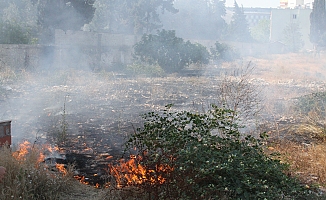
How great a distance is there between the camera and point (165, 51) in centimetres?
2189

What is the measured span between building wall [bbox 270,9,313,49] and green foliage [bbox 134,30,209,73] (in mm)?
32278

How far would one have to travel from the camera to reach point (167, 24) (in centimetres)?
4269

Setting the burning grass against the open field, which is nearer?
the burning grass

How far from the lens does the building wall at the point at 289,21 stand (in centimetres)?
5131

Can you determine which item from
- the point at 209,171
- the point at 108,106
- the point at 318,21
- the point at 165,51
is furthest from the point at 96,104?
the point at 318,21

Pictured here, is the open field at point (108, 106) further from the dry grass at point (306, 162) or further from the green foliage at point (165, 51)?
the green foliage at point (165, 51)

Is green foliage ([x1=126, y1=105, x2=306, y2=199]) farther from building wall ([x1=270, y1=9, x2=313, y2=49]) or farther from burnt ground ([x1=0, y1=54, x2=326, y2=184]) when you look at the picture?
building wall ([x1=270, y1=9, x2=313, y2=49])

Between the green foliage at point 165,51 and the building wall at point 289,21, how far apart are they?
32278mm

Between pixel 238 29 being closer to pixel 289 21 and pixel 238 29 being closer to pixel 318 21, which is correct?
pixel 289 21

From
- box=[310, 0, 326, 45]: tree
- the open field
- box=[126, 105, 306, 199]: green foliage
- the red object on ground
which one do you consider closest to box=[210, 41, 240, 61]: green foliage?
box=[310, 0, 326, 45]: tree

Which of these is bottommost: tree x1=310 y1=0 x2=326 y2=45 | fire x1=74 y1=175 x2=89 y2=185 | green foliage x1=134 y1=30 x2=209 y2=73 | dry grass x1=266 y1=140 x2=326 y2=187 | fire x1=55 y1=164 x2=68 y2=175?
fire x1=74 y1=175 x2=89 y2=185

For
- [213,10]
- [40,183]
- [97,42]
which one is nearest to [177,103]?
[40,183]

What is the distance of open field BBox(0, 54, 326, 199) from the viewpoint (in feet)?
21.7

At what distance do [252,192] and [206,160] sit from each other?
49cm
